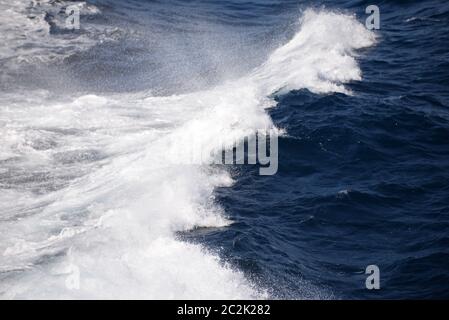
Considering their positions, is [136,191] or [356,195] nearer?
[356,195]

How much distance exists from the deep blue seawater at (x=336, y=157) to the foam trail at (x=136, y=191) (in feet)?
1.85

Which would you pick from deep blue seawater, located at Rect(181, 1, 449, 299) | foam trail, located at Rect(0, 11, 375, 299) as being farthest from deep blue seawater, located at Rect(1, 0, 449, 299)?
foam trail, located at Rect(0, 11, 375, 299)

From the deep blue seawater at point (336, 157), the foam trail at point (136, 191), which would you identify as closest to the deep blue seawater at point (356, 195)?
the deep blue seawater at point (336, 157)

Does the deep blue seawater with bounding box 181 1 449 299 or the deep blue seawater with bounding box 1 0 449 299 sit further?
the deep blue seawater with bounding box 1 0 449 299

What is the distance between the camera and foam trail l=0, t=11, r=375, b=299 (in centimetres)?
874

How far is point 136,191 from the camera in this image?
11.8 meters

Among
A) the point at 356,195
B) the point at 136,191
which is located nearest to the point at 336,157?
the point at 356,195

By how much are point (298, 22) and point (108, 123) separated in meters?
11.2

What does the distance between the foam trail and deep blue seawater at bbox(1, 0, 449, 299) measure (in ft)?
1.85

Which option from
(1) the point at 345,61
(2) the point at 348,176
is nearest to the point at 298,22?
(1) the point at 345,61

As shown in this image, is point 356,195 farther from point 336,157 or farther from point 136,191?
point 136,191

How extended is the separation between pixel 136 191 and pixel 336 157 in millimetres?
4499

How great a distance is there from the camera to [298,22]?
2367 cm

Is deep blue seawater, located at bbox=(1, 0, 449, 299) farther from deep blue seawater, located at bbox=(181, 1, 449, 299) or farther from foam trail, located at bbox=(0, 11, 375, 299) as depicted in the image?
foam trail, located at bbox=(0, 11, 375, 299)
